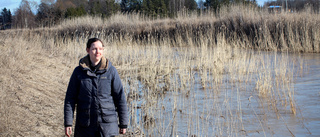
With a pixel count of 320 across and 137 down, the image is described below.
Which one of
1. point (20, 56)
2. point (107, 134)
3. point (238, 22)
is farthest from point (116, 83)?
point (238, 22)

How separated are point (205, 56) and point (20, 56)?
5.10m

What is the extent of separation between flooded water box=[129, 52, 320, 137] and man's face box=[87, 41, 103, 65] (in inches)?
71.0

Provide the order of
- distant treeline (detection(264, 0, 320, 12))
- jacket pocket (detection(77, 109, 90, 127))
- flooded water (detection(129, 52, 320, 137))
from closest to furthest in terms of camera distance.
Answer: jacket pocket (detection(77, 109, 90, 127)) → flooded water (detection(129, 52, 320, 137)) → distant treeline (detection(264, 0, 320, 12))

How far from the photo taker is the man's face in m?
2.97

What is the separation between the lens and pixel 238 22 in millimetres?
15648

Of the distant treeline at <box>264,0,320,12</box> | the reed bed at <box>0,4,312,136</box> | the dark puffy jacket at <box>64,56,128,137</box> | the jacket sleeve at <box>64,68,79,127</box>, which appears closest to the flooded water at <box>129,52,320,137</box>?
the reed bed at <box>0,4,312,136</box>

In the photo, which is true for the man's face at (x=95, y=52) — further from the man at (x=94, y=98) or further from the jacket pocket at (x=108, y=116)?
the jacket pocket at (x=108, y=116)

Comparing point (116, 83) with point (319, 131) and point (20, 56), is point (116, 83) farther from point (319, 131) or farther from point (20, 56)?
point (20, 56)

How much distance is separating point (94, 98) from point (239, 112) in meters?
3.26

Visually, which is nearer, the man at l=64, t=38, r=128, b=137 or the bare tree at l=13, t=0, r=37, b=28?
the man at l=64, t=38, r=128, b=137

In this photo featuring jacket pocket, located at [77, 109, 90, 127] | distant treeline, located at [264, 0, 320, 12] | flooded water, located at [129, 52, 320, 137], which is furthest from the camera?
distant treeline, located at [264, 0, 320, 12]

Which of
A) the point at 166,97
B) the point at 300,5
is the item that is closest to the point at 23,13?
the point at 166,97

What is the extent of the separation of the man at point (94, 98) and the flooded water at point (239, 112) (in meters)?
1.58

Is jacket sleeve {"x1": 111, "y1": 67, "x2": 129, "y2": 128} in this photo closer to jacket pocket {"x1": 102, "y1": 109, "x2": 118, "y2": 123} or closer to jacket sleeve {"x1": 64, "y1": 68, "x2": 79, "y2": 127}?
jacket pocket {"x1": 102, "y1": 109, "x2": 118, "y2": 123}
